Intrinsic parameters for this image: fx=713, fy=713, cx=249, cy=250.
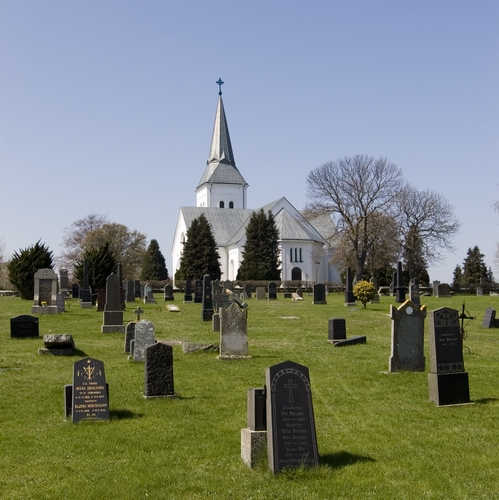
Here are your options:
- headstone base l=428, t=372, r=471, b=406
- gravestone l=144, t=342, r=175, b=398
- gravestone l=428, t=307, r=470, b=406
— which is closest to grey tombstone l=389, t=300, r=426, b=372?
gravestone l=428, t=307, r=470, b=406

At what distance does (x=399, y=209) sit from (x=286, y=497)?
60.1 meters

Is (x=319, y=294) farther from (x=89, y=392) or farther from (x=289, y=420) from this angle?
(x=289, y=420)

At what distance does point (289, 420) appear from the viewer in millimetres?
7070

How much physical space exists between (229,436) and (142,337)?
6121mm

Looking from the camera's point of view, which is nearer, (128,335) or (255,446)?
(255,446)

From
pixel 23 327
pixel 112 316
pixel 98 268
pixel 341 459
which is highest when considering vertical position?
pixel 98 268

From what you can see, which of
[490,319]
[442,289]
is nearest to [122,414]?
[490,319]

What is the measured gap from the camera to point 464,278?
76.9 meters

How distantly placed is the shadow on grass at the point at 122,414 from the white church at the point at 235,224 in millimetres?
54348

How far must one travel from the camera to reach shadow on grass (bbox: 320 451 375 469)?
24.2 ft

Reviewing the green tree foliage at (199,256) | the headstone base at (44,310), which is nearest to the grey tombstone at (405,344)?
the headstone base at (44,310)

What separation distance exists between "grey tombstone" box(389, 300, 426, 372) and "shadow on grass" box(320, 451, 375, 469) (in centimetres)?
541

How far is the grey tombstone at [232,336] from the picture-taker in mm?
15203

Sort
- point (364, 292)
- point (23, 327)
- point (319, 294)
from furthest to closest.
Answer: point (319, 294), point (364, 292), point (23, 327)
